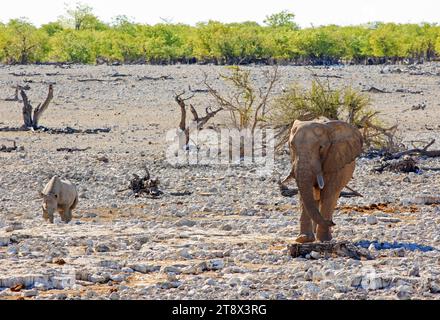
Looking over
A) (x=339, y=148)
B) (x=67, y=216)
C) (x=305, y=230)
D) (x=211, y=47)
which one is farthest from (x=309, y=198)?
(x=211, y=47)

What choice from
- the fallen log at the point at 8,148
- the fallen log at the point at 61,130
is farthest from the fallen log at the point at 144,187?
the fallen log at the point at 61,130

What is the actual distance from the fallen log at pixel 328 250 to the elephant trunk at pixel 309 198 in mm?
470

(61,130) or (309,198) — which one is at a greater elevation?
(309,198)

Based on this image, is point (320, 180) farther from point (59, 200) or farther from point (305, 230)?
point (59, 200)

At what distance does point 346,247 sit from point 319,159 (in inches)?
55.1

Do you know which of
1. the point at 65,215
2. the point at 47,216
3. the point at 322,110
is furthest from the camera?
the point at 322,110

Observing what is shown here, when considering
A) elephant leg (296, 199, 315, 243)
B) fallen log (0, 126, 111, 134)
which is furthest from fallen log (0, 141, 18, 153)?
elephant leg (296, 199, 315, 243)

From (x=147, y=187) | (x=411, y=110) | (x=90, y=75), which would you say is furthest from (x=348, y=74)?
(x=147, y=187)

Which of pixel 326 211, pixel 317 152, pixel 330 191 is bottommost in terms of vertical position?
pixel 326 211

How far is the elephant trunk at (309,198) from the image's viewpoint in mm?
13133

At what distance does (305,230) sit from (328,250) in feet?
3.41

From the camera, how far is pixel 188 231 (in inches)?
587

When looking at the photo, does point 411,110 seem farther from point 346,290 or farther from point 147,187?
point 346,290

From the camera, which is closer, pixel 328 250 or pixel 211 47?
pixel 328 250
